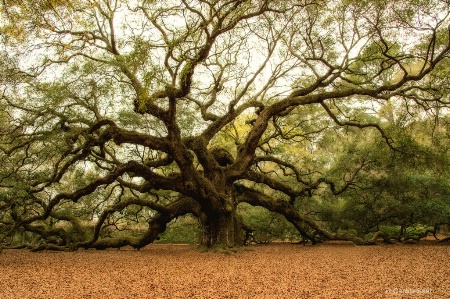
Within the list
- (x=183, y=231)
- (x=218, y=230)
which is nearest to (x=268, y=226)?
(x=183, y=231)

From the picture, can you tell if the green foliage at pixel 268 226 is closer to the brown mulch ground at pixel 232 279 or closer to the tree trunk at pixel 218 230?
the tree trunk at pixel 218 230

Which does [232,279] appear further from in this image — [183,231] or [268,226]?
[183,231]

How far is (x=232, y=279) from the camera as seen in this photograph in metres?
5.83

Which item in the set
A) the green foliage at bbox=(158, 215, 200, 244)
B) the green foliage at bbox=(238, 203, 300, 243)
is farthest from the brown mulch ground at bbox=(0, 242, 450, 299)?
the green foliage at bbox=(158, 215, 200, 244)

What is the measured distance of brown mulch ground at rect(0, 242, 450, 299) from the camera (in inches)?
187

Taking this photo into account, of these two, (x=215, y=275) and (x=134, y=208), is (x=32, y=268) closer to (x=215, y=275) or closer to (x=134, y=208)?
(x=215, y=275)

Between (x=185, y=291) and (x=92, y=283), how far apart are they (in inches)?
68.4

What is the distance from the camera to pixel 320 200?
16266 millimetres

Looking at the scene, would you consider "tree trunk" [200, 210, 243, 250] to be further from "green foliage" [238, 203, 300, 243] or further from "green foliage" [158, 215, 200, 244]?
"green foliage" [158, 215, 200, 244]

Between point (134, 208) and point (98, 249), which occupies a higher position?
point (134, 208)

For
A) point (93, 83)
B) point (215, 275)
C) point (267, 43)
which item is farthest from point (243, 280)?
point (267, 43)

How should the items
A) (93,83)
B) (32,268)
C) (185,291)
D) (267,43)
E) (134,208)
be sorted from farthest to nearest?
(134,208)
(267,43)
(93,83)
(32,268)
(185,291)

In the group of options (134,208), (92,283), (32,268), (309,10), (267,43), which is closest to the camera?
(92,283)

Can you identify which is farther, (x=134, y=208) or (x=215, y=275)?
(x=134, y=208)
